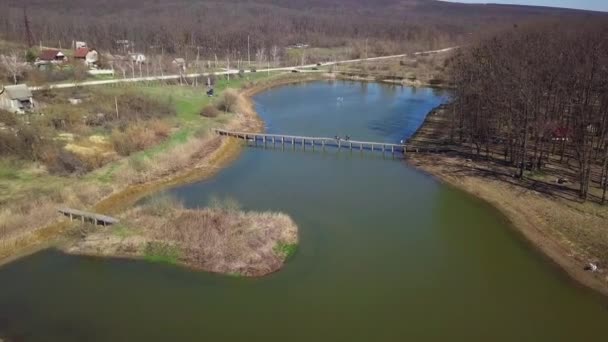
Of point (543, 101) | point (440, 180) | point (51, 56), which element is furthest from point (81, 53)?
point (543, 101)

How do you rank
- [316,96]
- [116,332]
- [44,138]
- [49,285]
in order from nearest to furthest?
[116,332], [49,285], [44,138], [316,96]

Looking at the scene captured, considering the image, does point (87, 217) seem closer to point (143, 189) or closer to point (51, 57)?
point (143, 189)

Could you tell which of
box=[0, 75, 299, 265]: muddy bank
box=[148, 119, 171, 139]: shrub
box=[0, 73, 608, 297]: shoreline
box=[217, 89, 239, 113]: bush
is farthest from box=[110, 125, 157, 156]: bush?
box=[217, 89, 239, 113]: bush

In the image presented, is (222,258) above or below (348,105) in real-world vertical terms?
below

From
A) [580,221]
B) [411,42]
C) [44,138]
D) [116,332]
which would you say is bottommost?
[116,332]

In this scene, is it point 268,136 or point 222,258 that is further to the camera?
point 268,136

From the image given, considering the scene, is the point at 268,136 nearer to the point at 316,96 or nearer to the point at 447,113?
the point at 447,113

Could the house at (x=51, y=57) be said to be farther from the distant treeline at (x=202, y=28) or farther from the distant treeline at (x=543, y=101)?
the distant treeline at (x=543, y=101)

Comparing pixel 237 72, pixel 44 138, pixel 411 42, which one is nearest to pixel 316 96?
pixel 237 72
